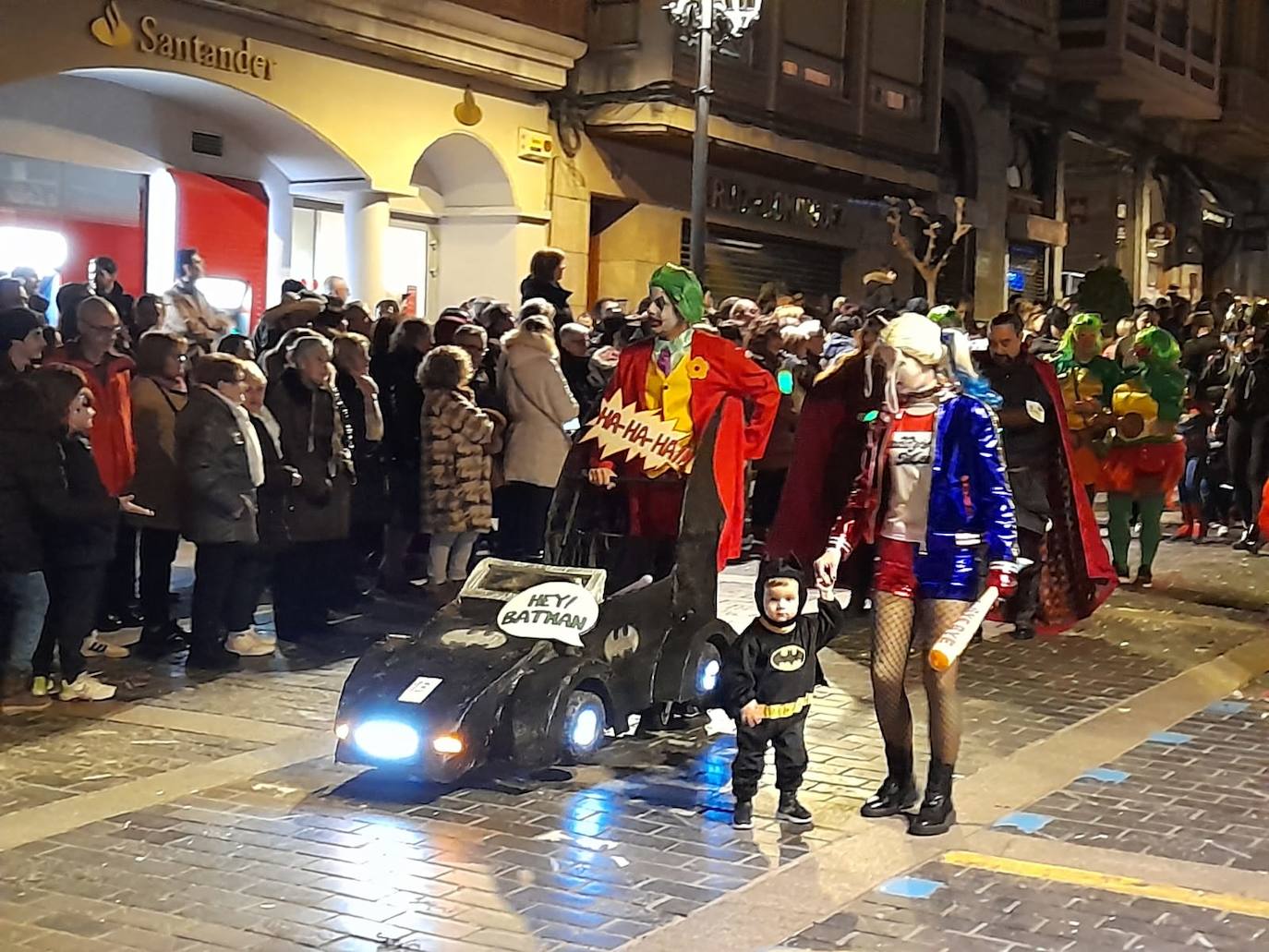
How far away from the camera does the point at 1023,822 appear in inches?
265

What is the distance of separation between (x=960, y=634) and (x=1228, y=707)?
3414mm

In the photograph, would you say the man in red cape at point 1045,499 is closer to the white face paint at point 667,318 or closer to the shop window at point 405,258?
the white face paint at point 667,318

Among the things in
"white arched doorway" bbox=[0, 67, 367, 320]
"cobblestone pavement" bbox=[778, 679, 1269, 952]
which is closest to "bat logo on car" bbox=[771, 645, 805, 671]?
"cobblestone pavement" bbox=[778, 679, 1269, 952]

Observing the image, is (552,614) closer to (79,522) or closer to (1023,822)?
(1023,822)

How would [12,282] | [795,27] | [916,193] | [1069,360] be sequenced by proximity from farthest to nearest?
[916,193], [795,27], [1069,360], [12,282]

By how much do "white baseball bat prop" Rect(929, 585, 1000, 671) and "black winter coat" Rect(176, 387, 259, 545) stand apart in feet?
13.6

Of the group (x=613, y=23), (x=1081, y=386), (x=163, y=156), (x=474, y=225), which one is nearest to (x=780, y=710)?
(x=1081, y=386)

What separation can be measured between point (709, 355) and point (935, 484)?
1688mm

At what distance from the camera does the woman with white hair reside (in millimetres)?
9664

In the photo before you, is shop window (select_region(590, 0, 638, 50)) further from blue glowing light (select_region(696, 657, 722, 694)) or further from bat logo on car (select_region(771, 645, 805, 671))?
bat logo on car (select_region(771, 645, 805, 671))

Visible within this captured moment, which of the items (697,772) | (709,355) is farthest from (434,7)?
(697,772)

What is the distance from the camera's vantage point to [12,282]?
34.0ft

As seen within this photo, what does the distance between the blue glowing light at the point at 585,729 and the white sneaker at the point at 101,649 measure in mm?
3306

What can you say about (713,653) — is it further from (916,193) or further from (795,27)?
(916,193)
